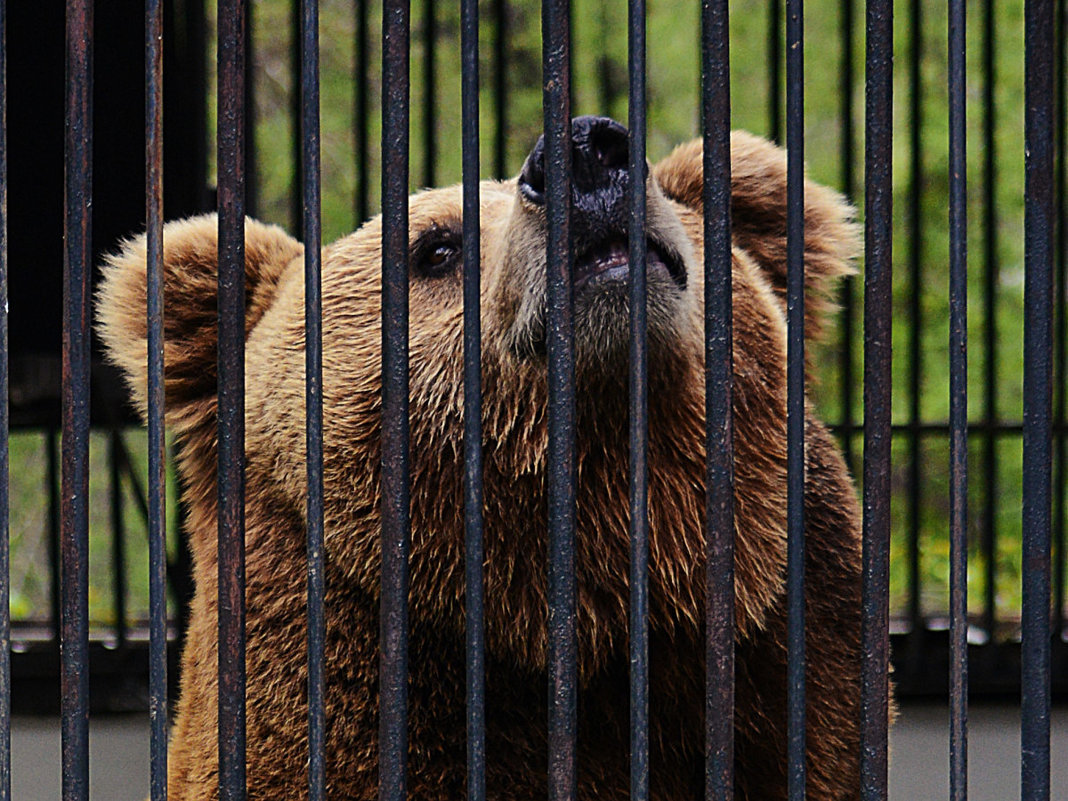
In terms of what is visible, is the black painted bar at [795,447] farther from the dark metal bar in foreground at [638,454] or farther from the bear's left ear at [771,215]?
the bear's left ear at [771,215]

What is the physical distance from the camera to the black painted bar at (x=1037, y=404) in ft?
4.90

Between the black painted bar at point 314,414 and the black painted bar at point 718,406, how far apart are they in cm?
49

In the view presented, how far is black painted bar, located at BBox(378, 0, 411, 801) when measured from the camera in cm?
150

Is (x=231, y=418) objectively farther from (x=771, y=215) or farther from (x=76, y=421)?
(x=771, y=215)

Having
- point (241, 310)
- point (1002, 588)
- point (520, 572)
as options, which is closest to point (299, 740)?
point (520, 572)

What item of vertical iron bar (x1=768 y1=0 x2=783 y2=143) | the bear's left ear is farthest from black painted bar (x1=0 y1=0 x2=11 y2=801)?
vertical iron bar (x1=768 y1=0 x2=783 y2=143)

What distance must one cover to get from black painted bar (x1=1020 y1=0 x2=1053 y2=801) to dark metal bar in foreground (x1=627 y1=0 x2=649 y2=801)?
48 centimetres

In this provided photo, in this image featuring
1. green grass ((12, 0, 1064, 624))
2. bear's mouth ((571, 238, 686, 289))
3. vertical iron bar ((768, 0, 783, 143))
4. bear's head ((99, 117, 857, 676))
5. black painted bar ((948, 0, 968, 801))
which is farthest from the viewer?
green grass ((12, 0, 1064, 624))

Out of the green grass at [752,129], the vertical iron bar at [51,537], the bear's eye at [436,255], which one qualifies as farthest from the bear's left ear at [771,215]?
the green grass at [752,129]

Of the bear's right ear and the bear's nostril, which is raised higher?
the bear's nostril

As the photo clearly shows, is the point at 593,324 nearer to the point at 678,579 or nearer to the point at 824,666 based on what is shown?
the point at 678,579

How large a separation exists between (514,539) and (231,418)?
93 centimetres

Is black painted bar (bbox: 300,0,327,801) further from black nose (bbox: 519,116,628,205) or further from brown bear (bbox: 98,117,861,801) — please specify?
brown bear (bbox: 98,117,861,801)

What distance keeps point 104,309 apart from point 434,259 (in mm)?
751
